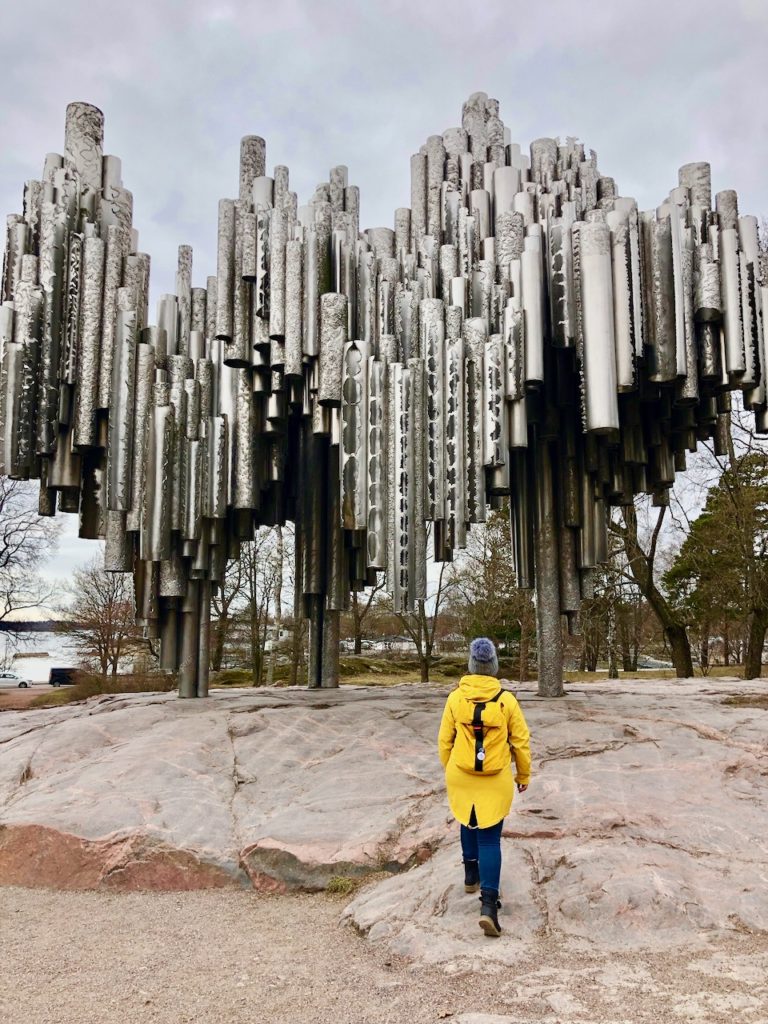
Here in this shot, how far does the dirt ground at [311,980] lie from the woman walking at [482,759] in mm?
487

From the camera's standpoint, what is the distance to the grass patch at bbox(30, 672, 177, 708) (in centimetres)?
2269

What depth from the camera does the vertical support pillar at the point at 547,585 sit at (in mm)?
11812

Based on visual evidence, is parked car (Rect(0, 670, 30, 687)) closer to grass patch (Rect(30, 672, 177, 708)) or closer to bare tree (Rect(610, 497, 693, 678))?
grass patch (Rect(30, 672, 177, 708))

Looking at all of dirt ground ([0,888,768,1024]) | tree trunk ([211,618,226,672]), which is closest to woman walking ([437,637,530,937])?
dirt ground ([0,888,768,1024])

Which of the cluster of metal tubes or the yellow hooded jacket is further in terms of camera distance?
the cluster of metal tubes

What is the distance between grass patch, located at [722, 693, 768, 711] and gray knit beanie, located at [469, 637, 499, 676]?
7.37m

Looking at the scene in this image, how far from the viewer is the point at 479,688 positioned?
4938mm

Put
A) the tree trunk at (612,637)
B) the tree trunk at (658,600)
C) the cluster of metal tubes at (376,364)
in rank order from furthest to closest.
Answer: the tree trunk at (612,637)
the tree trunk at (658,600)
the cluster of metal tubes at (376,364)

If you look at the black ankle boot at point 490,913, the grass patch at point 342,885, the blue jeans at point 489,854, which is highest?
the blue jeans at point 489,854

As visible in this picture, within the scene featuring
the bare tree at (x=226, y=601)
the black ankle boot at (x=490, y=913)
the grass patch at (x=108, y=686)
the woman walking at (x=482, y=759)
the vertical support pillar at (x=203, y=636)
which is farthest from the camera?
the bare tree at (x=226, y=601)

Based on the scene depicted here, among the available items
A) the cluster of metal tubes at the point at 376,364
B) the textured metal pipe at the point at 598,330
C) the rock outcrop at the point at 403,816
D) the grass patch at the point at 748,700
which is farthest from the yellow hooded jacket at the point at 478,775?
the grass patch at the point at 748,700

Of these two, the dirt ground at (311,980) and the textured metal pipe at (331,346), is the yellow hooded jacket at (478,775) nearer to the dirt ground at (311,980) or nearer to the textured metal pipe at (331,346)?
the dirt ground at (311,980)

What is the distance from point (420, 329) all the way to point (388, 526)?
2.56m

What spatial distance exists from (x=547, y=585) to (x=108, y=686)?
15.2 meters
